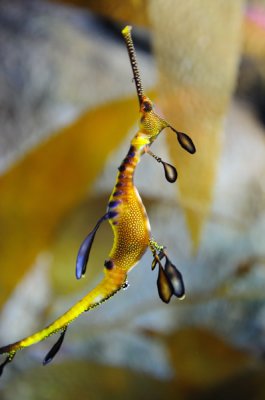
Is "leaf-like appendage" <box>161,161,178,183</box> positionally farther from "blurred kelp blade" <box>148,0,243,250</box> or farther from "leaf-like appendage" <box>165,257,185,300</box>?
"blurred kelp blade" <box>148,0,243,250</box>

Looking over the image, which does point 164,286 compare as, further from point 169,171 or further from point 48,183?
point 48,183

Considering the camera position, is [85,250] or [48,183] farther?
[48,183]

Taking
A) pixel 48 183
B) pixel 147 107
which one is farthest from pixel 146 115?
pixel 48 183

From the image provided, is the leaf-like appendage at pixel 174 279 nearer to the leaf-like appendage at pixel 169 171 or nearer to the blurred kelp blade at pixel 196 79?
the leaf-like appendage at pixel 169 171

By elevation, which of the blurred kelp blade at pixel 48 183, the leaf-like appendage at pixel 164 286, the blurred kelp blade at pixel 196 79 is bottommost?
the leaf-like appendage at pixel 164 286

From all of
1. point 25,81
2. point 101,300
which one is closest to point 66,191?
point 25,81

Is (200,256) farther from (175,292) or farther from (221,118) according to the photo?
(175,292)

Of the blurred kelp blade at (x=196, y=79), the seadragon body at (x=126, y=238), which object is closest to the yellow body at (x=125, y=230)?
the seadragon body at (x=126, y=238)

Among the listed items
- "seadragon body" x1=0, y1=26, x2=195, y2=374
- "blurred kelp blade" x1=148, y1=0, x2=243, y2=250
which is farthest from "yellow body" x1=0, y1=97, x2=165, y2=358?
"blurred kelp blade" x1=148, y1=0, x2=243, y2=250
